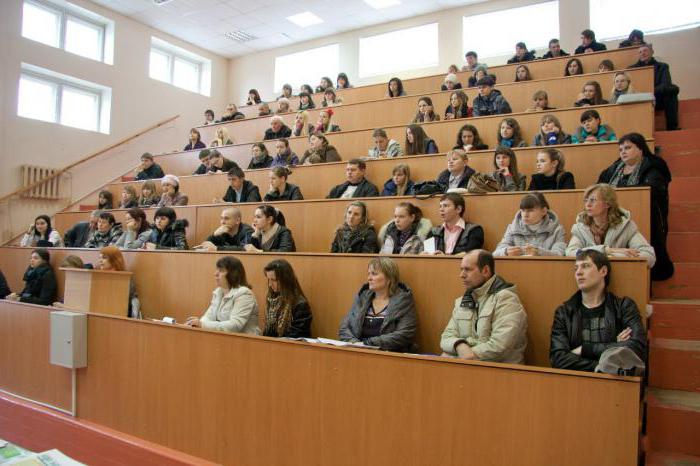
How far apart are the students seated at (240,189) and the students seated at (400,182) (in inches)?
48.7

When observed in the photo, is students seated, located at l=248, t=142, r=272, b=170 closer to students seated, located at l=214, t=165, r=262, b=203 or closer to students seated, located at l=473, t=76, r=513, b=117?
students seated, located at l=214, t=165, r=262, b=203

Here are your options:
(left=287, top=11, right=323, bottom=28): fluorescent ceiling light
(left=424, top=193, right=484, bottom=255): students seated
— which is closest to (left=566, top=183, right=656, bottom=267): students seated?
(left=424, top=193, right=484, bottom=255): students seated

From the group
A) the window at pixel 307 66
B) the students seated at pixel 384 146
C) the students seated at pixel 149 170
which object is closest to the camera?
the students seated at pixel 384 146

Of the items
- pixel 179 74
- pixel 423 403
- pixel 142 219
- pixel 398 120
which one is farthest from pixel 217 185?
pixel 179 74

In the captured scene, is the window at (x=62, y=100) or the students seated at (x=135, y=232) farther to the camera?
the window at (x=62, y=100)

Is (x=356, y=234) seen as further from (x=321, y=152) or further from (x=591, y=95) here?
(x=591, y=95)

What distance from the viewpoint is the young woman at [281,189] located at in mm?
4395

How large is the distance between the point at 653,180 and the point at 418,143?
188 centimetres

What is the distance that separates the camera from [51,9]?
7293 mm

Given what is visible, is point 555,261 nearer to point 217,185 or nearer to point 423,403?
→ point 423,403

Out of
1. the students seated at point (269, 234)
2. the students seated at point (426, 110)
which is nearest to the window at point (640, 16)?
the students seated at point (426, 110)

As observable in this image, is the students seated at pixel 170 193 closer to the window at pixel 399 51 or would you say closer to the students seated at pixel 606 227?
the students seated at pixel 606 227

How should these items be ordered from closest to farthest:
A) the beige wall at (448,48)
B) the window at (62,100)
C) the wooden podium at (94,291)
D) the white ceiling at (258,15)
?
the wooden podium at (94,291) → the beige wall at (448,48) → the window at (62,100) → the white ceiling at (258,15)

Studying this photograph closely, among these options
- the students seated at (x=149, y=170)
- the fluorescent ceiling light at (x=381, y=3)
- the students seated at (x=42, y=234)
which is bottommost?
the students seated at (x=42, y=234)
